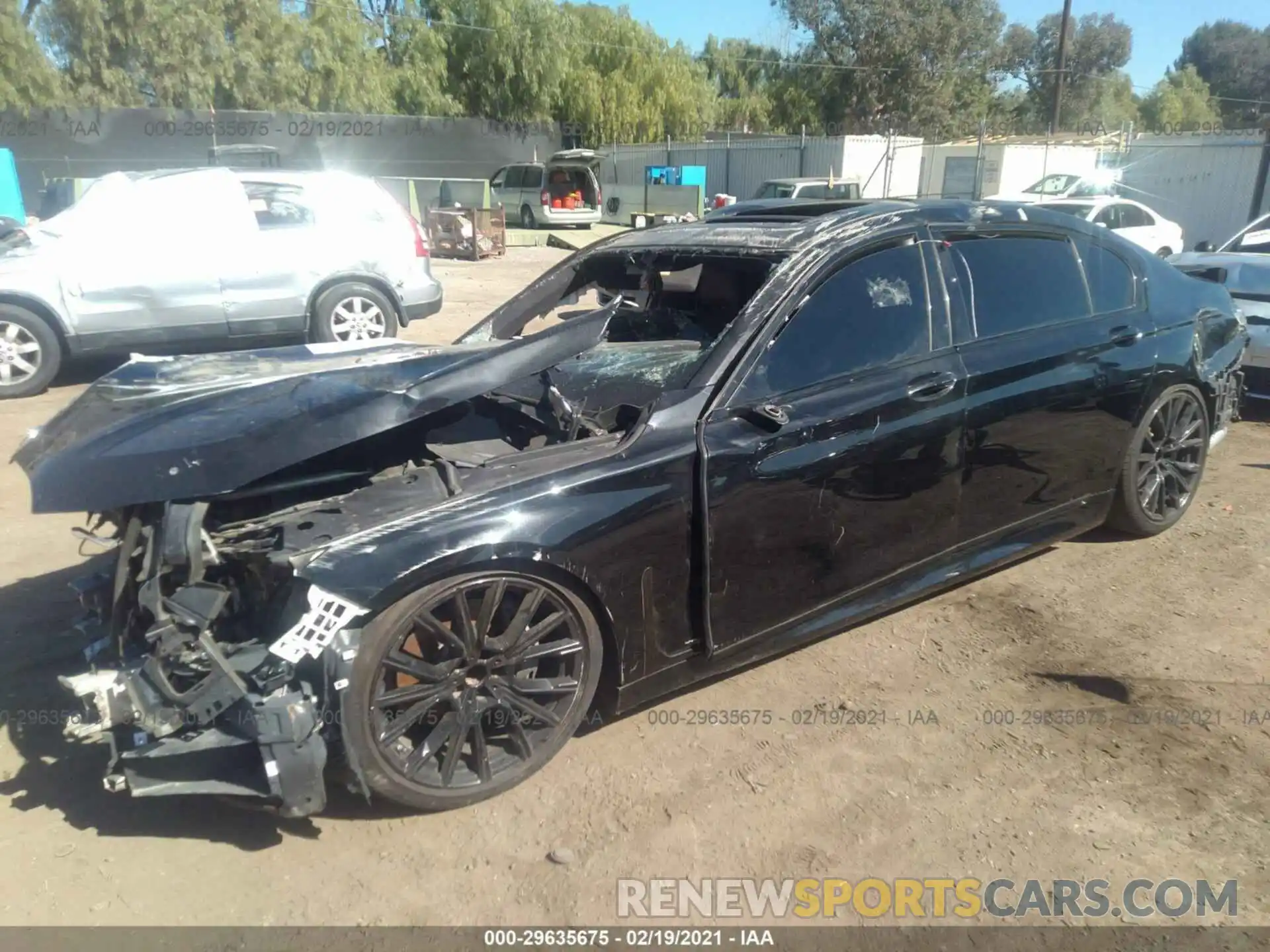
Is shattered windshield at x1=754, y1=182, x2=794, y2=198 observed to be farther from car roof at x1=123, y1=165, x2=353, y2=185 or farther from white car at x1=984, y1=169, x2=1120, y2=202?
car roof at x1=123, y1=165, x2=353, y2=185

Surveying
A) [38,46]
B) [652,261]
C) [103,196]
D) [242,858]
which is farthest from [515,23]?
[242,858]

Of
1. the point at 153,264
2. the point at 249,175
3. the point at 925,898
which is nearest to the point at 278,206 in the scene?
the point at 249,175

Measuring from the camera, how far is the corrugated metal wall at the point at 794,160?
1127 inches

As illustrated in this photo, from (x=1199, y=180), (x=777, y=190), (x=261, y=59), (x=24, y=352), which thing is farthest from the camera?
(x=261, y=59)

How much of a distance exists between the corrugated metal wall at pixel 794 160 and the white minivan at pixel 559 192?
6.01 metres

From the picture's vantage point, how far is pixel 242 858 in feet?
8.77

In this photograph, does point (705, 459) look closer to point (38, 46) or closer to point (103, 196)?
point (103, 196)

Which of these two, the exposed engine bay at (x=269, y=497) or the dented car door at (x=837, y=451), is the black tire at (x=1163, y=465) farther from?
the exposed engine bay at (x=269, y=497)

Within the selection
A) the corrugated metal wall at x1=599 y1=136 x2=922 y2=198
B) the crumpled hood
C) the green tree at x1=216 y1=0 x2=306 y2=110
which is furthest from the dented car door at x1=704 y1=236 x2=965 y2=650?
the green tree at x1=216 y1=0 x2=306 y2=110

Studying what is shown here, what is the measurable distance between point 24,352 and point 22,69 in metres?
21.8

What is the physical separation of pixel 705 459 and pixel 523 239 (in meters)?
21.3

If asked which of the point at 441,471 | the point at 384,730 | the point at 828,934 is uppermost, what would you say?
the point at 441,471

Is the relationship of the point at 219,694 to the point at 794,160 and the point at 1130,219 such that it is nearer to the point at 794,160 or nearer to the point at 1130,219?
the point at 1130,219

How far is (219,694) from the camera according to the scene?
8.18 ft
